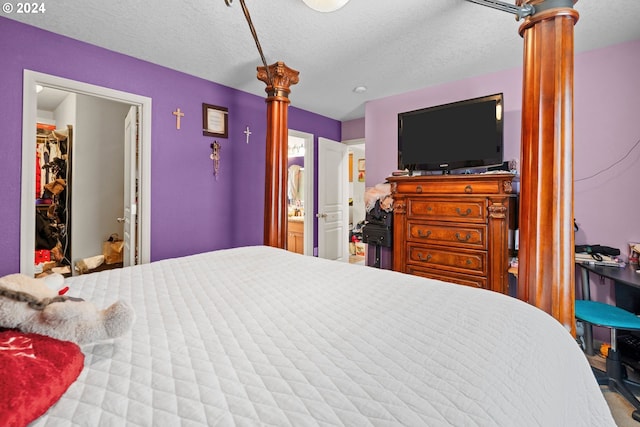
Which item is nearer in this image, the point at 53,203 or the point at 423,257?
the point at 423,257

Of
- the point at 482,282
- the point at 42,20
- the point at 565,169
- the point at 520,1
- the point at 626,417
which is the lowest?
the point at 626,417

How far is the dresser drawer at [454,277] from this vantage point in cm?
244

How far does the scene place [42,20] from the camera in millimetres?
2100

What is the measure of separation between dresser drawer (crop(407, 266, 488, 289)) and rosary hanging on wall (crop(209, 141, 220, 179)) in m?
2.27

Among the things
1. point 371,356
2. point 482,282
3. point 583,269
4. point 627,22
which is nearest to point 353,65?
point 627,22

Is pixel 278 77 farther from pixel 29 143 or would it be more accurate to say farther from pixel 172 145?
pixel 29 143

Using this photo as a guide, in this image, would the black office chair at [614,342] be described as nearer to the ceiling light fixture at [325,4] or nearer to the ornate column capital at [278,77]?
the ceiling light fixture at [325,4]

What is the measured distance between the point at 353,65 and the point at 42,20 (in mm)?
2360

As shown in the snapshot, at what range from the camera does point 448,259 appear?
8.55 feet

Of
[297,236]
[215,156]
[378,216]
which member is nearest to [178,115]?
[215,156]

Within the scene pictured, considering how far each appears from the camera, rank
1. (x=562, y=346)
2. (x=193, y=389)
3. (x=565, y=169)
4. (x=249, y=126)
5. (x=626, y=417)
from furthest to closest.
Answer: (x=249, y=126) < (x=626, y=417) < (x=565, y=169) < (x=562, y=346) < (x=193, y=389)

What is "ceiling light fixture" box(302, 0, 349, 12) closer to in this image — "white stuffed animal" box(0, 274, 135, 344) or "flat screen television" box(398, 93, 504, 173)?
"white stuffed animal" box(0, 274, 135, 344)

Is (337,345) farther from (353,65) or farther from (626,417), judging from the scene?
(353,65)

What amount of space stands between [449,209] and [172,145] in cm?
269
